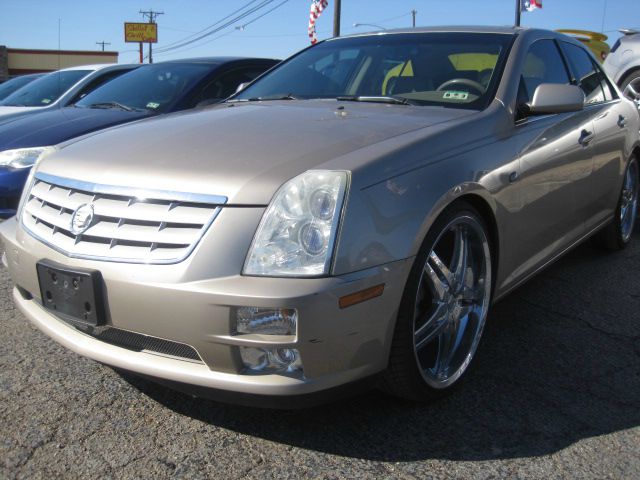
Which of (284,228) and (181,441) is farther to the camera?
(181,441)

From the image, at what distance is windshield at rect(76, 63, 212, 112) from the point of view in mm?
5633

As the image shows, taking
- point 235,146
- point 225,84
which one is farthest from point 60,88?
point 235,146

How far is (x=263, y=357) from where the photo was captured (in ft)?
6.84

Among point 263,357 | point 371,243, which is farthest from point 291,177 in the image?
point 263,357

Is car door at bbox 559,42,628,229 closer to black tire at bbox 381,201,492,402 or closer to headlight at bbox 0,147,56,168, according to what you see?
black tire at bbox 381,201,492,402

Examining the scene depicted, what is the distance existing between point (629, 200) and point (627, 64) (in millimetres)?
3723

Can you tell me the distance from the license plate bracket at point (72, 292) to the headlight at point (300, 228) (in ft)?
1.72

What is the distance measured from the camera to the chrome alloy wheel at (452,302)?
2.54 meters

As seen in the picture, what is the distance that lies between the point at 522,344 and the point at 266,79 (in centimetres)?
207

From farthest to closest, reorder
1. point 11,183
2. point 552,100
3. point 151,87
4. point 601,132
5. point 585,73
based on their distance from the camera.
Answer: point 151,87, point 11,183, point 585,73, point 601,132, point 552,100

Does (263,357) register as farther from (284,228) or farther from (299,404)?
(284,228)

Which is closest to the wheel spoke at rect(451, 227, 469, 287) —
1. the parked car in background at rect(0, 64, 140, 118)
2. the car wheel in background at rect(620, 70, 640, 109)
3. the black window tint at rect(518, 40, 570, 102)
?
the black window tint at rect(518, 40, 570, 102)

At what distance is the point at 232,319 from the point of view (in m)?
1.99

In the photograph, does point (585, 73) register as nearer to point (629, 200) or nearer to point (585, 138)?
point (585, 138)
